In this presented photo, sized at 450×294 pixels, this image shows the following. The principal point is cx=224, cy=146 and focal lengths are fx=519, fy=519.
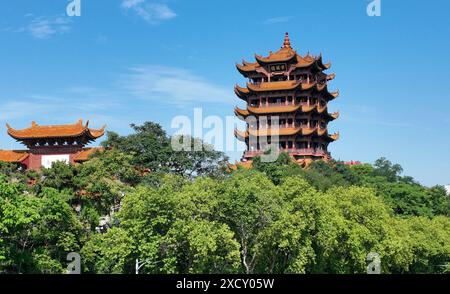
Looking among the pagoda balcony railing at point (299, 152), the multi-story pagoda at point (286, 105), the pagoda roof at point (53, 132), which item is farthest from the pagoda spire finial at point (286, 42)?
the pagoda roof at point (53, 132)

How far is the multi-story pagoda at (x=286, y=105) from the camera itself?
57938 mm

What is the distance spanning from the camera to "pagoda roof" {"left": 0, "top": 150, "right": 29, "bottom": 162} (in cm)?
4544

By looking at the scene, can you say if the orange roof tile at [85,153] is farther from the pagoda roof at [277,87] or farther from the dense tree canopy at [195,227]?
the pagoda roof at [277,87]

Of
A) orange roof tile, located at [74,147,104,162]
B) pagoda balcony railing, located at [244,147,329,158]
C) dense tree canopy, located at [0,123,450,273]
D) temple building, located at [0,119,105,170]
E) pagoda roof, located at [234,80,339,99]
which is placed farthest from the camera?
pagoda roof, located at [234,80,339,99]

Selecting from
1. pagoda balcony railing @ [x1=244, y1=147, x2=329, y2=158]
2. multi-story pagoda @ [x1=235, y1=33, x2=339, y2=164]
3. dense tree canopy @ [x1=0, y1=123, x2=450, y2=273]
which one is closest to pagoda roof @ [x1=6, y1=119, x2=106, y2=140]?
dense tree canopy @ [x1=0, y1=123, x2=450, y2=273]

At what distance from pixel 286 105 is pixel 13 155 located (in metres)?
29.8

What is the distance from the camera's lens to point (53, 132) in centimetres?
4591

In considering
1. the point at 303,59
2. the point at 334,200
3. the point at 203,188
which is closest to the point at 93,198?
the point at 203,188

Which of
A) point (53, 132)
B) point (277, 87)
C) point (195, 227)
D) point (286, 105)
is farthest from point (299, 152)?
point (195, 227)

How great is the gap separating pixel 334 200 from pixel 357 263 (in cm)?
396

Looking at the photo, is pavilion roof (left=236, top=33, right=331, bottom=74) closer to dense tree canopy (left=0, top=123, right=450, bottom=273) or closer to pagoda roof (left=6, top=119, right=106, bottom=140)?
pagoda roof (left=6, top=119, right=106, bottom=140)

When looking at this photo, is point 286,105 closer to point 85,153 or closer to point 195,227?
point 85,153

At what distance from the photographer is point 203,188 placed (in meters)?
27.5
